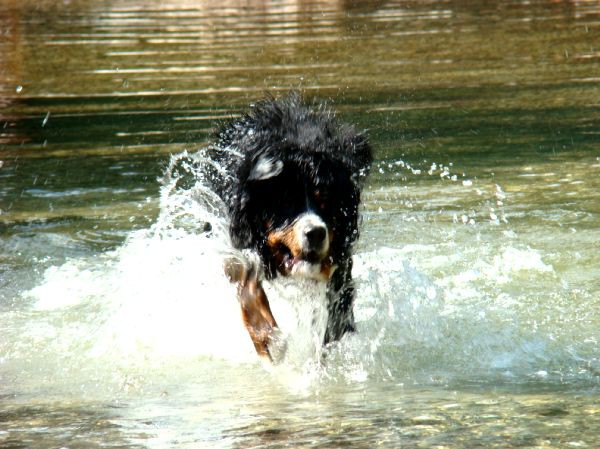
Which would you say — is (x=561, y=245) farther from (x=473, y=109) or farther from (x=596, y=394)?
(x=473, y=109)

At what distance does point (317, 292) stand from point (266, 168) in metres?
0.73

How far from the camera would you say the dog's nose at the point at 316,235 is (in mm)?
4930

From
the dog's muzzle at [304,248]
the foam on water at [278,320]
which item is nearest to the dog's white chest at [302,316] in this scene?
the foam on water at [278,320]

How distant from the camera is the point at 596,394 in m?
4.51

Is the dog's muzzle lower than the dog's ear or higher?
lower

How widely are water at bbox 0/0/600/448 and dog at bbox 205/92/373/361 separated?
8.7 inches

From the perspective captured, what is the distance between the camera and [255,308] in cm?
531

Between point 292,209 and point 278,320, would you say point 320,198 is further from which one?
point 278,320

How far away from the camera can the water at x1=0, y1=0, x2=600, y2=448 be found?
4430 mm

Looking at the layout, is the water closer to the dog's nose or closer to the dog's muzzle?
the dog's muzzle

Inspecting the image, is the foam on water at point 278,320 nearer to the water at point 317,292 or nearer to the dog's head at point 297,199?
the water at point 317,292

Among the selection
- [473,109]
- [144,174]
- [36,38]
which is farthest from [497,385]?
[36,38]

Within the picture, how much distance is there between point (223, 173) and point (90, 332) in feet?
3.90

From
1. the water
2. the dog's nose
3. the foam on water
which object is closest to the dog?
the dog's nose
